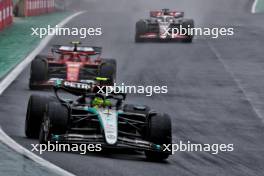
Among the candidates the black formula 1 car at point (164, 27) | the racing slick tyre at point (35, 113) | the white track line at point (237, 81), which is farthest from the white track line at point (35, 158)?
the black formula 1 car at point (164, 27)

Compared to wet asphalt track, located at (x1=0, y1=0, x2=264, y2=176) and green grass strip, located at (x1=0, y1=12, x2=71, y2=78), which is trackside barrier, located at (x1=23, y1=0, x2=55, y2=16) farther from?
wet asphalt track, located at (x1=0, y1=0, x2=264, y2=176)

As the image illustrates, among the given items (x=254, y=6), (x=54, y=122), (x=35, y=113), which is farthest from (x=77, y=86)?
(x=254, y=6)

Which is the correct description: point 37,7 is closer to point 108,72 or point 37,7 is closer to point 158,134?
point 108,72

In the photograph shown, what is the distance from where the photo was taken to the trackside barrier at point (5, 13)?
34406mm

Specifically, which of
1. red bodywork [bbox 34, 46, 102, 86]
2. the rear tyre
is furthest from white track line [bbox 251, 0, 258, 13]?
the rear tyre

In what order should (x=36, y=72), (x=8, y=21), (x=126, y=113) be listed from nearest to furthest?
(x=126, y=113) → (x=36, y=72) → (x=8, y=21)

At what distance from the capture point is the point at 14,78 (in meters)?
24.0

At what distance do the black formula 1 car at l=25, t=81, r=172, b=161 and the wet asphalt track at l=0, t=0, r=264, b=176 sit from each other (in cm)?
25

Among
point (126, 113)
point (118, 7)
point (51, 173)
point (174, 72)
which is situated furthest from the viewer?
point (118, 7)

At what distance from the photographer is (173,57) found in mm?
30656

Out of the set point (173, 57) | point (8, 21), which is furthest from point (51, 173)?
point (8, 21)

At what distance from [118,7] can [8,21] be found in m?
26.0

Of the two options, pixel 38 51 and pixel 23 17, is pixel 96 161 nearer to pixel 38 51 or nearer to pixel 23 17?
pixel 38 51

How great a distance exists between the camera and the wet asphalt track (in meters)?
13.1
